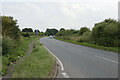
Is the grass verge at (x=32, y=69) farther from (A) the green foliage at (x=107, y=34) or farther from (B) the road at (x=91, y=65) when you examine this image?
(A) the green foliage at (x=107, y=34)

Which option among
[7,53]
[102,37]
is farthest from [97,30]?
[7,53]

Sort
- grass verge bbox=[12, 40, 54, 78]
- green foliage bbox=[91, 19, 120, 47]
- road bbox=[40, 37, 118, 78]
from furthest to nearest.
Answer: green foliage bbox=[91, 19, 120, 47] → road bbox=[40, 37, 118, 78] → grass verge bbox=[12, 40, 54, 78]

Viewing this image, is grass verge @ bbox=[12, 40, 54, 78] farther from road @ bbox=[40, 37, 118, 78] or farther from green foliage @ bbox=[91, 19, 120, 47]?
green foliage @ bbox=[91, 19, 120, 47]

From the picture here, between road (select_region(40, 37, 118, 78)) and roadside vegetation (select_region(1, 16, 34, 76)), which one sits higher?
roadside vegetation (select_region(1, 16, 34, 76))

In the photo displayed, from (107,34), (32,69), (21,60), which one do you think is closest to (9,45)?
(21,60)

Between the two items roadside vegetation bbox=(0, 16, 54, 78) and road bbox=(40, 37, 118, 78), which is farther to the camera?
road bbox=(40, 37, 118, 78)

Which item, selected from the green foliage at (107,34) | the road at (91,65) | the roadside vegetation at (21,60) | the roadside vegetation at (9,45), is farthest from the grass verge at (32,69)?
the green foliage at (107,34)

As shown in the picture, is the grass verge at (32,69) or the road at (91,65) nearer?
the grass verge at (32,69)

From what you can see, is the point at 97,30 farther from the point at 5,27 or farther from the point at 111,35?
the point at 5,27

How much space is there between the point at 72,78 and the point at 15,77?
8.07ft

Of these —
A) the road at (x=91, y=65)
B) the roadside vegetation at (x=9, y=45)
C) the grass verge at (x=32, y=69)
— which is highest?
the roadside vegetation at (x=9, y=45)

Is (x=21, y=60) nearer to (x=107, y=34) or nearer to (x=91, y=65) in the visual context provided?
(x=91, y=65)

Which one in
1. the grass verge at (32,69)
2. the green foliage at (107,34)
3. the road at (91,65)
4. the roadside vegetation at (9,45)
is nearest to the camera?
the grass verge at (32,69)

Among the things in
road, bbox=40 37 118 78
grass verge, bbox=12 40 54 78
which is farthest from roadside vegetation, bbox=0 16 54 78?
road, bbox=40 37 118 78
